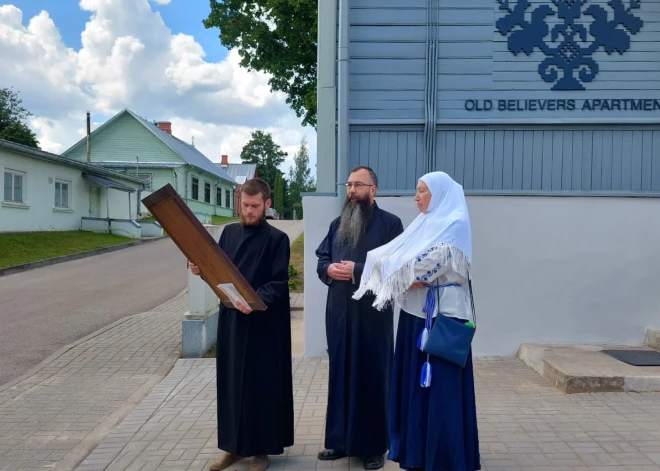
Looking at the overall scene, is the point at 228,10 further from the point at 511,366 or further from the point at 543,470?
the point at 543,470

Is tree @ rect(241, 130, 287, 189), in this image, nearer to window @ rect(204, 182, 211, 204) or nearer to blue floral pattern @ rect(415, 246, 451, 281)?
window @ rect(204, 182, 211, 204)

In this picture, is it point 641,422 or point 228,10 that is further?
point 228,10

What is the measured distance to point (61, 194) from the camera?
26688 mm

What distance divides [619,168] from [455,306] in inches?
187

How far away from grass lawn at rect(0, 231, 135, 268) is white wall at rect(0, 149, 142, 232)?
564mm

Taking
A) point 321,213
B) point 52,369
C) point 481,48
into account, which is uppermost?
point 481,48

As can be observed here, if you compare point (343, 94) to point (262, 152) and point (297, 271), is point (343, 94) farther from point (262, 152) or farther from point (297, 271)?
point (262, 152)

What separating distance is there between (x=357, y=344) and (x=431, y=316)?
0.65 m

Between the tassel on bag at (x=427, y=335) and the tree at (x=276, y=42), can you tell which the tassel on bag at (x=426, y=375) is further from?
the tree at (x=276, y=42)

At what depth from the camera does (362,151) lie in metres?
7.49

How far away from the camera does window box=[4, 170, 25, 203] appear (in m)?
22.3

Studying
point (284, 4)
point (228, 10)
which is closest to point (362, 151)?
point (284, 4)

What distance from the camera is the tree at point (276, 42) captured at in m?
18.2

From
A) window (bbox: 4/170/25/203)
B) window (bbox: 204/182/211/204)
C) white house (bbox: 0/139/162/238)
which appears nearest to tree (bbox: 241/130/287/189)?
window (bbox: 204/182/211/204)
